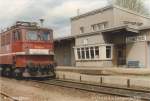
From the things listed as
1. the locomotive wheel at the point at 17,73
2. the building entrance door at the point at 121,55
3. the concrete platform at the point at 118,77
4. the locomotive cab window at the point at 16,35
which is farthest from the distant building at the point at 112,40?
the locomotive wheel at the point at 17,73

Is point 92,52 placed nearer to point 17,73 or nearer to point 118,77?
point 118,77

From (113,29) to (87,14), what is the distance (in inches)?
396

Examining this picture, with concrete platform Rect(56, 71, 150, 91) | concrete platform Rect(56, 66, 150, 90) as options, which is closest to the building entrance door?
concrete platform Rect(56, 66, 150, 90)

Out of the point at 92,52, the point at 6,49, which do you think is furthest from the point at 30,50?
the point at 92,52

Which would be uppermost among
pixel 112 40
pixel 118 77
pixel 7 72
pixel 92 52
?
pixel 112 40

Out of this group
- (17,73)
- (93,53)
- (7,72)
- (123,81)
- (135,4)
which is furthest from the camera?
(135,4)

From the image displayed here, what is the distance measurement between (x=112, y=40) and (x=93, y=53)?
2.39 m

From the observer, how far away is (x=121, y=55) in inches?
1221

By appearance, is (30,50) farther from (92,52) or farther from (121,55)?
(121,55)

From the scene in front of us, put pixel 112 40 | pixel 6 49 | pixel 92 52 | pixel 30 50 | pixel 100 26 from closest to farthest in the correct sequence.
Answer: pixel 30 50, pixel 6 49, pixel 112 40, pixel 92 52, pixel 100 26

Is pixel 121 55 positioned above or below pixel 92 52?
below

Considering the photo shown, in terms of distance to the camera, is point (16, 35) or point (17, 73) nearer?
point (17, 73)

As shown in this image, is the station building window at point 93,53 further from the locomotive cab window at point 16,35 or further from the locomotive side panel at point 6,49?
the locomotive cab window at point 16,35

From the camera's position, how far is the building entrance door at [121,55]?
30.7 meters
